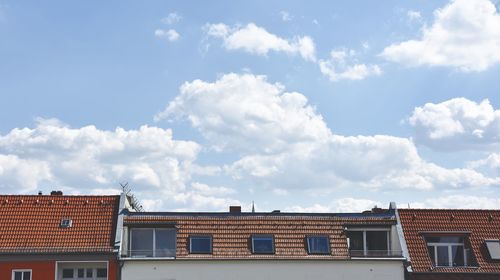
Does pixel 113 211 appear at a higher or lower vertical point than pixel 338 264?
higher

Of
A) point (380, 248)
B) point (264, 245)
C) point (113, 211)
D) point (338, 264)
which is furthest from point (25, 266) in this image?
point (380, 248)

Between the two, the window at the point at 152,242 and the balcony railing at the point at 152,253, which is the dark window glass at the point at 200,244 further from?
the balcony railing at the point at 152,253

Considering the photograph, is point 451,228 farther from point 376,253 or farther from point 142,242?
point 142,242

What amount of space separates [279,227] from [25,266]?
14261mm

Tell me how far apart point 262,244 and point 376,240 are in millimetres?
6826

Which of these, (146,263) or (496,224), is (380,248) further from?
(146,263)

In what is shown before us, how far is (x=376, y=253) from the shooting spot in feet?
148

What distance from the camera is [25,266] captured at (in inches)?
1666

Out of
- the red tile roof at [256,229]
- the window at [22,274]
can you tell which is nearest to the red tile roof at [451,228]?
the red tile roof at [256,229]

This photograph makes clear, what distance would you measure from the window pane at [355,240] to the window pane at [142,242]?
11.5m

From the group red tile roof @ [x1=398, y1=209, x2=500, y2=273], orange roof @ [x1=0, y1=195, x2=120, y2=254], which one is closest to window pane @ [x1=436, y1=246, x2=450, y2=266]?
red tile roof @ [x1=398, y1=209, x2=500, y2=273]

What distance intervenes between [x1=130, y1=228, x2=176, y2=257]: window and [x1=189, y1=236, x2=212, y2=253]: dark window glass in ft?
3.40

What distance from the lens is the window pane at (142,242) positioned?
144ft

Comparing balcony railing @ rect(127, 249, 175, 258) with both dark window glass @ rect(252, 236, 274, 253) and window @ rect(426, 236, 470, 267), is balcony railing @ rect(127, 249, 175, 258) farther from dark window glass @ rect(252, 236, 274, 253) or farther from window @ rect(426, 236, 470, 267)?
window @ rect(426, 236, 470, 267)
